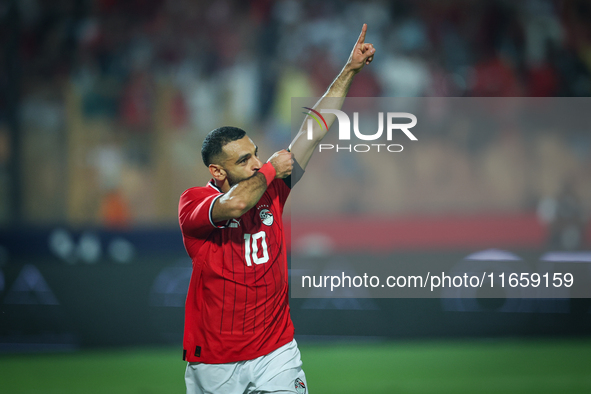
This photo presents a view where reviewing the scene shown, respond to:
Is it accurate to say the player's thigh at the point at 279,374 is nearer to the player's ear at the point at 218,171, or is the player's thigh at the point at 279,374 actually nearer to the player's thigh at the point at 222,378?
the player's thigh at the point at 222,378

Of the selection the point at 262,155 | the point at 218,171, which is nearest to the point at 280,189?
the point at 218,171

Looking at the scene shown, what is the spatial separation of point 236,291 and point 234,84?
5.15 metres

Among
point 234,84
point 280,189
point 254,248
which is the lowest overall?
point 254,248

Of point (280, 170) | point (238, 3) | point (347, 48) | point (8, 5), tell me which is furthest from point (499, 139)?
point (8, 5)

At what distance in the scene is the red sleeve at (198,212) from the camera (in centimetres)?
262

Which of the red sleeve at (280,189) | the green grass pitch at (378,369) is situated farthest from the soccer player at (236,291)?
the green grass pitch at (378,369)

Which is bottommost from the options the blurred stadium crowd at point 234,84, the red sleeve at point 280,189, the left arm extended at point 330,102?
the red sleeve at point 280,189

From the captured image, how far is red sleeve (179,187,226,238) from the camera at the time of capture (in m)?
2.62

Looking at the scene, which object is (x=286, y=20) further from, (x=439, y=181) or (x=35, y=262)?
(x=35, y=262)

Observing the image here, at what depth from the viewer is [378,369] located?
5523mm

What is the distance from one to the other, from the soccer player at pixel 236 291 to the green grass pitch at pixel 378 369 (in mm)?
2411

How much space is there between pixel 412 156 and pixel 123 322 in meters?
3.90

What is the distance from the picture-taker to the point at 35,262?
625 centimetres

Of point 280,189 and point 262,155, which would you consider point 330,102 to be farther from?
point 262,155
